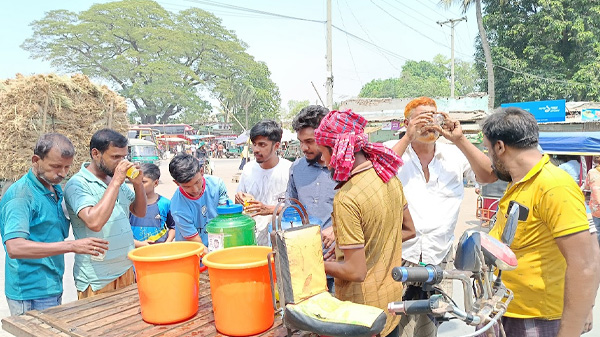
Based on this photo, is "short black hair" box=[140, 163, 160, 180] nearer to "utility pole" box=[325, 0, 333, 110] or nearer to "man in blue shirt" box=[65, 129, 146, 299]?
"man in blue shirt" box=[65, 129, 146, 299]

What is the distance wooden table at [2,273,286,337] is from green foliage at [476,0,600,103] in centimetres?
2082

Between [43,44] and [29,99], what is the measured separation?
38.9m

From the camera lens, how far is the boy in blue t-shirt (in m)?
3.56

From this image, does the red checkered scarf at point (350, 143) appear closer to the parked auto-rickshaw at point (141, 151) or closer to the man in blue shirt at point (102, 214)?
the man in blue shirt at point (102, 214)

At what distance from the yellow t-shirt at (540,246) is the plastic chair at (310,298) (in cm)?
90

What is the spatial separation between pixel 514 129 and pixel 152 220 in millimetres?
3050

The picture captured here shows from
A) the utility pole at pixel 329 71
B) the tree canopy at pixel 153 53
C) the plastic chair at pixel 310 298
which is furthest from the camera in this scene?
the tree canopy at pixel 153 53

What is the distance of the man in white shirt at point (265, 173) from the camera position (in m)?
3.11

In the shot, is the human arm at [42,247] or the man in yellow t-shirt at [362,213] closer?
the man in yellow t-shirt at [362,213]

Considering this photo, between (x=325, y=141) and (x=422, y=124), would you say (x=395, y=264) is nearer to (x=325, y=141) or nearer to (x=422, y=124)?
(x=325, y=141)

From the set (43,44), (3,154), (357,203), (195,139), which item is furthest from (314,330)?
(43,44)

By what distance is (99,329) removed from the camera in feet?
5.81

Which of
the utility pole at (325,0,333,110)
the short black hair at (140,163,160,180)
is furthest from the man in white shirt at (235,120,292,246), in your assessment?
the utility pole at (325,0,333,110)

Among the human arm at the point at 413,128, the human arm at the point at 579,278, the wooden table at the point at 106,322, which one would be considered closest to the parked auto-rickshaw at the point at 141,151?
the wooden table at the point at 106,322
